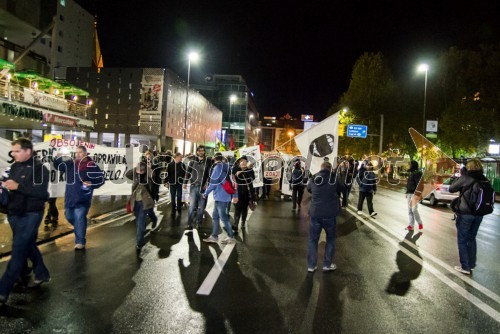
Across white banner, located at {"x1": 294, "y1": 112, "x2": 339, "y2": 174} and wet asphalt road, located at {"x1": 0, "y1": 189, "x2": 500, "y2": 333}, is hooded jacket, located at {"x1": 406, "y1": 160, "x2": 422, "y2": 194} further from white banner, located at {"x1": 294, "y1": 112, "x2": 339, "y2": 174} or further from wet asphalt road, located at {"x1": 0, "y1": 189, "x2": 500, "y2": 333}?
white banner, located at {"x1": 294, "y1": 112, "x2": 339, "y2": 174}

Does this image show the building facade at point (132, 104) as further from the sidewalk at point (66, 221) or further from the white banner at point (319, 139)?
the white banner at point (319, 139)

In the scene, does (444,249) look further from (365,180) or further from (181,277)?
(181,277)

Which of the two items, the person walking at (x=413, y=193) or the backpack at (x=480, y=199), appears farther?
the person walking at (x=413, y=193)

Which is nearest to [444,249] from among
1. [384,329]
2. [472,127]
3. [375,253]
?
[375,253]

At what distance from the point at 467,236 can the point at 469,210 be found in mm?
460

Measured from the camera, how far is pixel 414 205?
10.6m

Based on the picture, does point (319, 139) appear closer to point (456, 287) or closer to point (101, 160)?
point (456, 287)

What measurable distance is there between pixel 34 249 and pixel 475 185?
6851 millimetres

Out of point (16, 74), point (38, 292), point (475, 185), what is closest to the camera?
point (38, 292)

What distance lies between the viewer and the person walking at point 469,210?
21.9ft

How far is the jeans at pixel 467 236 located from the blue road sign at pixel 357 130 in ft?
139

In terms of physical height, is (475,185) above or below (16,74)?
below

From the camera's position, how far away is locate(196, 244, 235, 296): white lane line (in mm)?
5379

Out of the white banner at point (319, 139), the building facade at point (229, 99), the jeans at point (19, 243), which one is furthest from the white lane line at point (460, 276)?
the building facade at point (229, 99)
